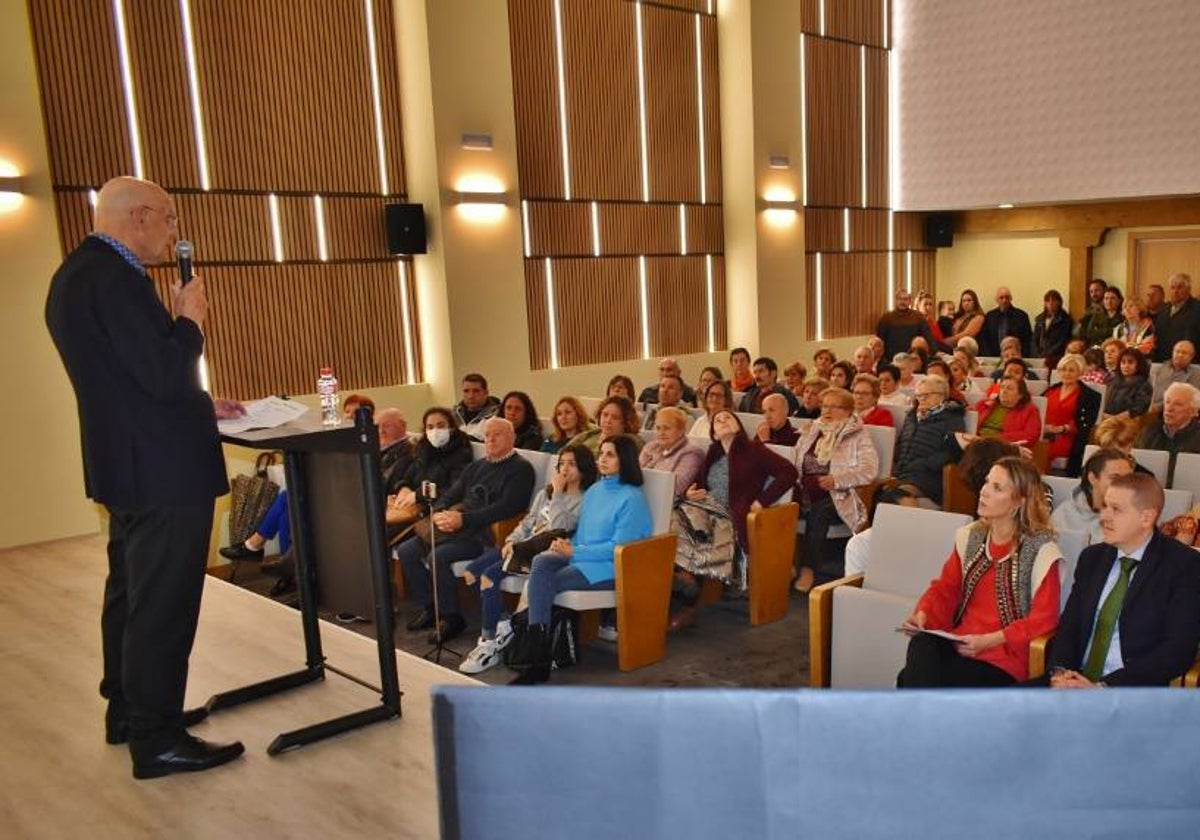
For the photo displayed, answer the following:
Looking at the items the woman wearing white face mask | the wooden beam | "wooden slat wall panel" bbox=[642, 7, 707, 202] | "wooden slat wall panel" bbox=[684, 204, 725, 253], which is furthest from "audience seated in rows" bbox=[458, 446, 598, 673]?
the wooden beam

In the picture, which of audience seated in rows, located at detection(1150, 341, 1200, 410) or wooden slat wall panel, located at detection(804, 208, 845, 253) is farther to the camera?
wooden slat wall panel, located at detection(804, 208, 845, 253)

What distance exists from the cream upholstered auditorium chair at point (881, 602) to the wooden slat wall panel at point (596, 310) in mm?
6618

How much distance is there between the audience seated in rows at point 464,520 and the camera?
5.36 m

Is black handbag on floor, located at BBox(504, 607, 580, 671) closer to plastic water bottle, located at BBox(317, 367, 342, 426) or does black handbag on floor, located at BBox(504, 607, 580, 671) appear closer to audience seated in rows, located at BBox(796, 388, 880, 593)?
audience seated in rows, located at BBox(796, 388, 880, 593)

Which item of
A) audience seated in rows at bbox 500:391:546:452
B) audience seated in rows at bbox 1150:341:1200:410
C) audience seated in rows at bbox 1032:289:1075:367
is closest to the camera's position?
audience seated in rows at bbox 500:391:546:452

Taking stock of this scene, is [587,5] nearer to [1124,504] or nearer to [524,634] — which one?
[524,634]

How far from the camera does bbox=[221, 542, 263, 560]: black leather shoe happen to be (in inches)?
243

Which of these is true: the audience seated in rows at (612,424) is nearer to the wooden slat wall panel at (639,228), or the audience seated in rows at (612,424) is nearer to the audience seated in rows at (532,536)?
the audience seated in rows at (532,536)

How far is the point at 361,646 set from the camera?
3.60m

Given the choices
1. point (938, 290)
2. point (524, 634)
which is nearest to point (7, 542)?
point (524, 634)

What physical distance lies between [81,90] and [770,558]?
5.94 metres

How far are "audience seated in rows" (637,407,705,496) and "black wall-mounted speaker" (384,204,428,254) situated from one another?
3.88 metres

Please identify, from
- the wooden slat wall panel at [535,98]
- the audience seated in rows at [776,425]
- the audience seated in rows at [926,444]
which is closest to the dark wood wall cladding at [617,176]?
the wooden slat wall panel at [535,98]

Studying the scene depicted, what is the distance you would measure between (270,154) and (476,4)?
2.27 m
